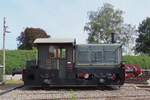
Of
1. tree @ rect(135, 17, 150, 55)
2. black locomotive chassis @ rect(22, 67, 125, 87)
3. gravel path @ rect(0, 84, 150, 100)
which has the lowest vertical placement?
gravel path @ rect(0, 84, 150, 100)

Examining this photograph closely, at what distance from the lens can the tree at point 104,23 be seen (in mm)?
90438

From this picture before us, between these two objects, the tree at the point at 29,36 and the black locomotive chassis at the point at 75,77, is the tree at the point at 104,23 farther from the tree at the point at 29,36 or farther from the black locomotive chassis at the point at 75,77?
the black locomotive chassis at the point at 75,77

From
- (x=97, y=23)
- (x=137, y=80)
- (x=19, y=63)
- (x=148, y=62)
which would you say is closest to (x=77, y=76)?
(x=137, y=80)

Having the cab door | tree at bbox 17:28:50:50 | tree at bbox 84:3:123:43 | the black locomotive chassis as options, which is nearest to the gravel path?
Result: the black locomotive chassis

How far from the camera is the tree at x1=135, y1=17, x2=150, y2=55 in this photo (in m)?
110

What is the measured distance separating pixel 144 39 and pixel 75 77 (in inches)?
3608

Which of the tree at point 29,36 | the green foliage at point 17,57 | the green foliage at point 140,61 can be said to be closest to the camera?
the green foliage at point 17,57

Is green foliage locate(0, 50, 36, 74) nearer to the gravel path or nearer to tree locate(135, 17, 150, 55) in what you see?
the gravel path

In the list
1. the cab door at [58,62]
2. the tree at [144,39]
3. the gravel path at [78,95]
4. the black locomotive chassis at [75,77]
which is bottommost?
the gravel path at [78,95]

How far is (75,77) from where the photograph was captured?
2405cm

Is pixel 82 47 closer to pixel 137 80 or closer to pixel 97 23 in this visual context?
pixel 137 80

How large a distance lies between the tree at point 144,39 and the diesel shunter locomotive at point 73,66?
83716 millimetres

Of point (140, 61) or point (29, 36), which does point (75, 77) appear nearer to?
point (140, 61)

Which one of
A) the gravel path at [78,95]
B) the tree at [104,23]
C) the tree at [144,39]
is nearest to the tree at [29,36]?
the tree at [104,23]
